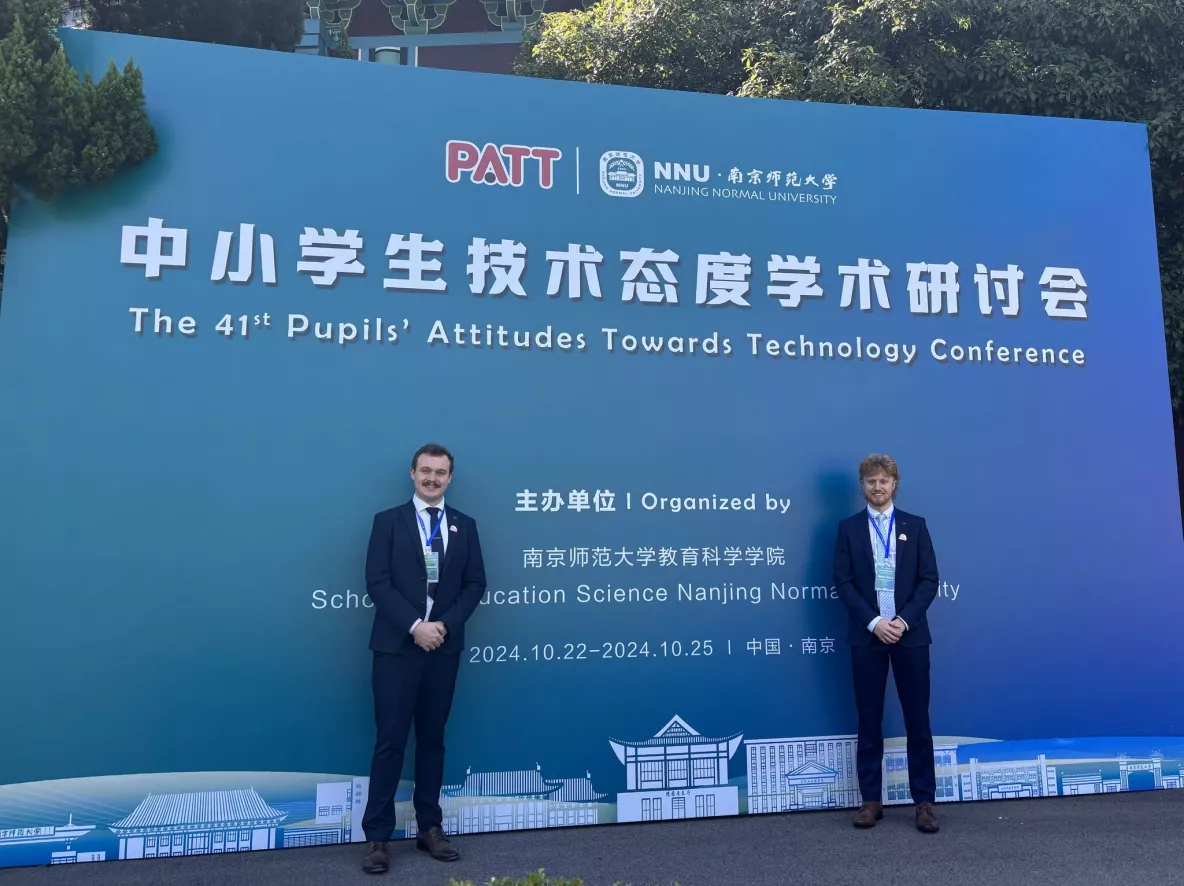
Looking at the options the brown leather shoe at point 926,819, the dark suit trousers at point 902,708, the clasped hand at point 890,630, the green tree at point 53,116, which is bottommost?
Answer: the brown leather shoe at point 926,819

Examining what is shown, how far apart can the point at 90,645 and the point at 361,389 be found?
122 cm

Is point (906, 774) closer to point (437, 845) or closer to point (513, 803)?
point (513, 803)

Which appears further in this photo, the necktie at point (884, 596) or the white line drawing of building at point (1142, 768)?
the white line drawing of building at point (1142, 768)

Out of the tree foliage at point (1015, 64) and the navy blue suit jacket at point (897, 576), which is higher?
the tree foliage at point (1015, 64)

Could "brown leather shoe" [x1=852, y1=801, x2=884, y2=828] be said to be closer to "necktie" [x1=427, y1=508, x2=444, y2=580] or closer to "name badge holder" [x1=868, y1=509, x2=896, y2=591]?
"name badge holder" [x1=868, y1=509, x2=896, y2=591]

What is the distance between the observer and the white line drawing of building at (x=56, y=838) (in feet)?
9.16

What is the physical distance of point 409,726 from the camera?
Answer: 2.89 m

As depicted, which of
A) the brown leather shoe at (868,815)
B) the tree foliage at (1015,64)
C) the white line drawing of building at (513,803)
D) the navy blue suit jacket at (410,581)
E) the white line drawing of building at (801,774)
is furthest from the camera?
the tree foliage at (1015,64)

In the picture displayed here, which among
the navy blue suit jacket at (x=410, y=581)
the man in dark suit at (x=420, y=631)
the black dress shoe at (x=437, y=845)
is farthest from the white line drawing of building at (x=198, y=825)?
the navy blue suit jacket at (x=410, y=581)

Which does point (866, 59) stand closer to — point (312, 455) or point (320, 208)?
point (320, 208)

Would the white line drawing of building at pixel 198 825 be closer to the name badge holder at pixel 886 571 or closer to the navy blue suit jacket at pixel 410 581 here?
the navy blue suit jacket at pixel 410 581

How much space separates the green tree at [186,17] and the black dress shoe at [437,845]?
4.85m

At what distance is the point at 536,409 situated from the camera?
332 centimetres

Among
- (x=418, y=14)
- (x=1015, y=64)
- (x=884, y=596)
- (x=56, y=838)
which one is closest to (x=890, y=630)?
(x=884, y=596)
